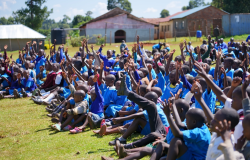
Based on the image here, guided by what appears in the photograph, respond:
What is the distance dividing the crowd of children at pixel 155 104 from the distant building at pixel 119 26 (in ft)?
84.9

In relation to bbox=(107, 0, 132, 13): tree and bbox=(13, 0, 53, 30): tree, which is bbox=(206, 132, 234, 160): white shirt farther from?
bbox=(107, 0, 132, 13): tree

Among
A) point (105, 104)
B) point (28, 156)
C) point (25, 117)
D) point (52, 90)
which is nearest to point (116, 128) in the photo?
point (105, 104)

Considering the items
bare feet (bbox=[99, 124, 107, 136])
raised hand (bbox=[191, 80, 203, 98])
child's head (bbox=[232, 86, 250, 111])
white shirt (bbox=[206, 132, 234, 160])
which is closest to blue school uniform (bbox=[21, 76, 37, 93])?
bare feet (bbox=[99, 124, 107, 136])

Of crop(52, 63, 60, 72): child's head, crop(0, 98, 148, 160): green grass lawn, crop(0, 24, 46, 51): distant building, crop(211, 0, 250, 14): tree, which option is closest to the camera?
crop(0, 98, 148, 160): green grass lawn

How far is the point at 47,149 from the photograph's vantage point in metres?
5.15

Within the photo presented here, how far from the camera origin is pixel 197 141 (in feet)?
11.4

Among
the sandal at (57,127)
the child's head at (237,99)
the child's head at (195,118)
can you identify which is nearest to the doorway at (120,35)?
the sandal at (57,127)

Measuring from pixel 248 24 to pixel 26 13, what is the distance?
36245 mm

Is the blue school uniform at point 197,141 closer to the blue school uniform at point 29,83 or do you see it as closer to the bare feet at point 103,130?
the bare feet at point 103,130

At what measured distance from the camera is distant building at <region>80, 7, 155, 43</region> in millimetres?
37594

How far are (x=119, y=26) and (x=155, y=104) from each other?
34.6m

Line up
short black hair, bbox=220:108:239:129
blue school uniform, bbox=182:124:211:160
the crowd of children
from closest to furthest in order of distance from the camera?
short black hair, bbox=220:108:239:129, the crowd of children, blue school uniform, bbox=182:124:211:160

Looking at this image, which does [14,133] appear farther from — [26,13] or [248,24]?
[26,13]

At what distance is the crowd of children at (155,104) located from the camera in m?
3.21
